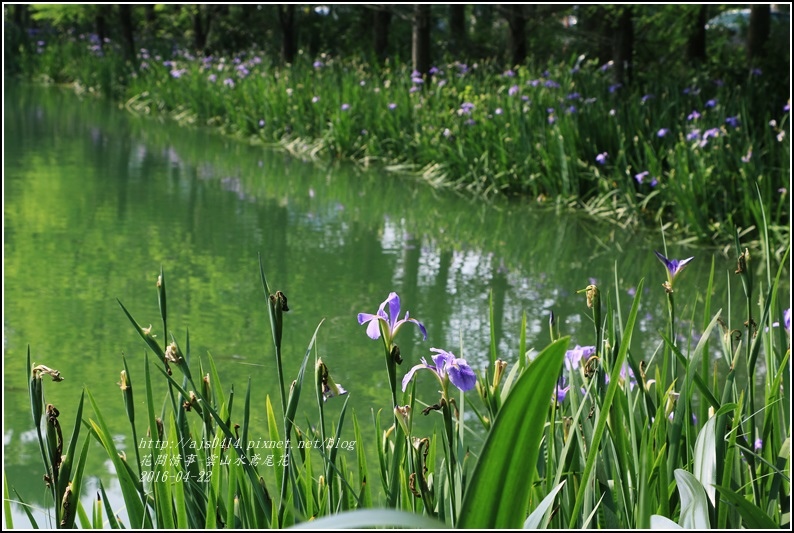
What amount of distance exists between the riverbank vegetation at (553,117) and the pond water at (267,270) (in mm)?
274

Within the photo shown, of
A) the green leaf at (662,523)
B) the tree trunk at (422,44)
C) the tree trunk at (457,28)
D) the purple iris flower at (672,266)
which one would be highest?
the tree trunk at (457,28)

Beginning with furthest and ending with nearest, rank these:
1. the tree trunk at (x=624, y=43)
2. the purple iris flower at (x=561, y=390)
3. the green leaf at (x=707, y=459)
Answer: the tree trunk at (x=624, y=43)
the purple iris flower at (x=561, y=390)
the green leaf at (x=707, y=459)

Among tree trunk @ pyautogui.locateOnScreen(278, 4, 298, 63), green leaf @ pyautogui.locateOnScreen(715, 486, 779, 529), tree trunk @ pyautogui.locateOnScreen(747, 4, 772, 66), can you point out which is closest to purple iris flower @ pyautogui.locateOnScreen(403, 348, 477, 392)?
green leaf @ pyautogui.locateOnScreen(715, 486, 779, 529)

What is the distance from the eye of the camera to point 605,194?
5602 millimetres

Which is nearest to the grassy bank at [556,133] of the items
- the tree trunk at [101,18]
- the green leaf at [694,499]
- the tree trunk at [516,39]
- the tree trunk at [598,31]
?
the tree trunk at [598,31]

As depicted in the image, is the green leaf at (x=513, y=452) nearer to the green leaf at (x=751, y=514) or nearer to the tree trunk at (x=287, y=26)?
the green leaf at (x=751, y=514)

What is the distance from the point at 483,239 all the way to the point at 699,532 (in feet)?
13.0

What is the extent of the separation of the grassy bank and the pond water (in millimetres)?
254

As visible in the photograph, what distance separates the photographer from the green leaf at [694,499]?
107 cm

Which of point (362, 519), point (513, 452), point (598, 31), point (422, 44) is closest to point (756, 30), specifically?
point (598, 31)

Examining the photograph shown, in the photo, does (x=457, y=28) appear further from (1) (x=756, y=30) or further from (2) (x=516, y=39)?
(1) (x=756, y=30)

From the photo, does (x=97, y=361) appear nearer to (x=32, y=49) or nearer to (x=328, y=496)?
(x=328, y=496)

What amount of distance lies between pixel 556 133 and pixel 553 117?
0.25 meters

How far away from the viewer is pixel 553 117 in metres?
6.11
